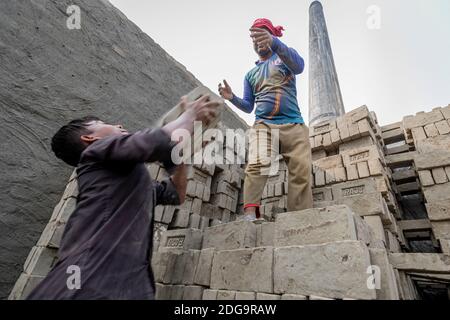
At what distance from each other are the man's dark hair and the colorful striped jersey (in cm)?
201

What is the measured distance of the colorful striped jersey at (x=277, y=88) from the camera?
9.45ft

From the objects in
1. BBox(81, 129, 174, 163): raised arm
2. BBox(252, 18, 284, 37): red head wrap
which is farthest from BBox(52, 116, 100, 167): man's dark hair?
BBox(252, 18, 284, 37): red head wrap

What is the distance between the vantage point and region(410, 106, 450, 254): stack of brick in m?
2.78

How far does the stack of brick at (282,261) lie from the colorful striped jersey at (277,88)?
1.41 metres

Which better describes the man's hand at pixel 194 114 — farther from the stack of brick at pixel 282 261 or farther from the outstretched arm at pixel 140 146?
the stack of brick at pixel 282 261

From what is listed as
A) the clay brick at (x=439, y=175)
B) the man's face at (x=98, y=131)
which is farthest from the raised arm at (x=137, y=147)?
the clay brick at (x=439, y=175)

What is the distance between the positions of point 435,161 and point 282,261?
267cm

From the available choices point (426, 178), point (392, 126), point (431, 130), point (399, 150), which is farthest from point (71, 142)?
point (392, 126)

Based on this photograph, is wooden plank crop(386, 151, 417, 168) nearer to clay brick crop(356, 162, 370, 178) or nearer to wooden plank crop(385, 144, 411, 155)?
wooden plank crop(385, 144, 411, 155)

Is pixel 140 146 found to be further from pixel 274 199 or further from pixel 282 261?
pixel 274 199
